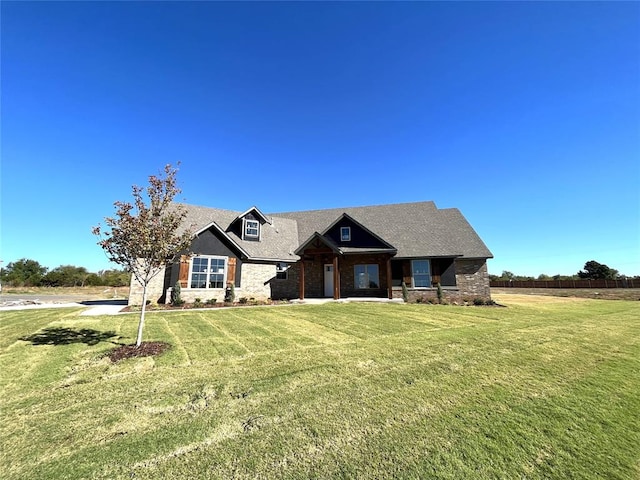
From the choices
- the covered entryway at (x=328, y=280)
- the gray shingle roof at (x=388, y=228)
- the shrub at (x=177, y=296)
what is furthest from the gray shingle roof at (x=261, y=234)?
the shrub at (x=177, y=296)

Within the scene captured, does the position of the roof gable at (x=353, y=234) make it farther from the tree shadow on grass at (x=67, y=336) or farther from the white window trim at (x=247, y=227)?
the tree shadow on grass at (x=67, y=336)

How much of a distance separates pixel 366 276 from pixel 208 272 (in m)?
10.8

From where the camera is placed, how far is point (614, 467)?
9.10 feet

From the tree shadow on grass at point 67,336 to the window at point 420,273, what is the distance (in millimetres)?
16831

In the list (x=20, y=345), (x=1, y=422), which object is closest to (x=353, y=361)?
(x=1, y=422)

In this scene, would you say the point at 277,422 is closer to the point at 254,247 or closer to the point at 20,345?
the point at 20,345

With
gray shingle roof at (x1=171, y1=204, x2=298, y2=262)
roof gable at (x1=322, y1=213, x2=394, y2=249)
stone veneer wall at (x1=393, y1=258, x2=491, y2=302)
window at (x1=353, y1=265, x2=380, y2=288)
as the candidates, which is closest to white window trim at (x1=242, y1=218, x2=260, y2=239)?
gray shingle roof at (x1=171, y1=204, x2=298, y2=262)

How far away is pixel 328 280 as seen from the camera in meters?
21.1

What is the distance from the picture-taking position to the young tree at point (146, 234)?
671cm

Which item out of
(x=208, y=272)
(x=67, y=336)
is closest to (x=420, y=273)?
(x=208, y=272)

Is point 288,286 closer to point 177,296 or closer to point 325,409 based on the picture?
point 177,296

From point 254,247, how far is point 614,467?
19.6m

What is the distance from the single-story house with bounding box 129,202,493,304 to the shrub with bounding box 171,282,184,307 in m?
0.41

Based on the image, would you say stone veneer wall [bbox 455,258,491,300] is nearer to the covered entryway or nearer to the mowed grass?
the covered entryway
